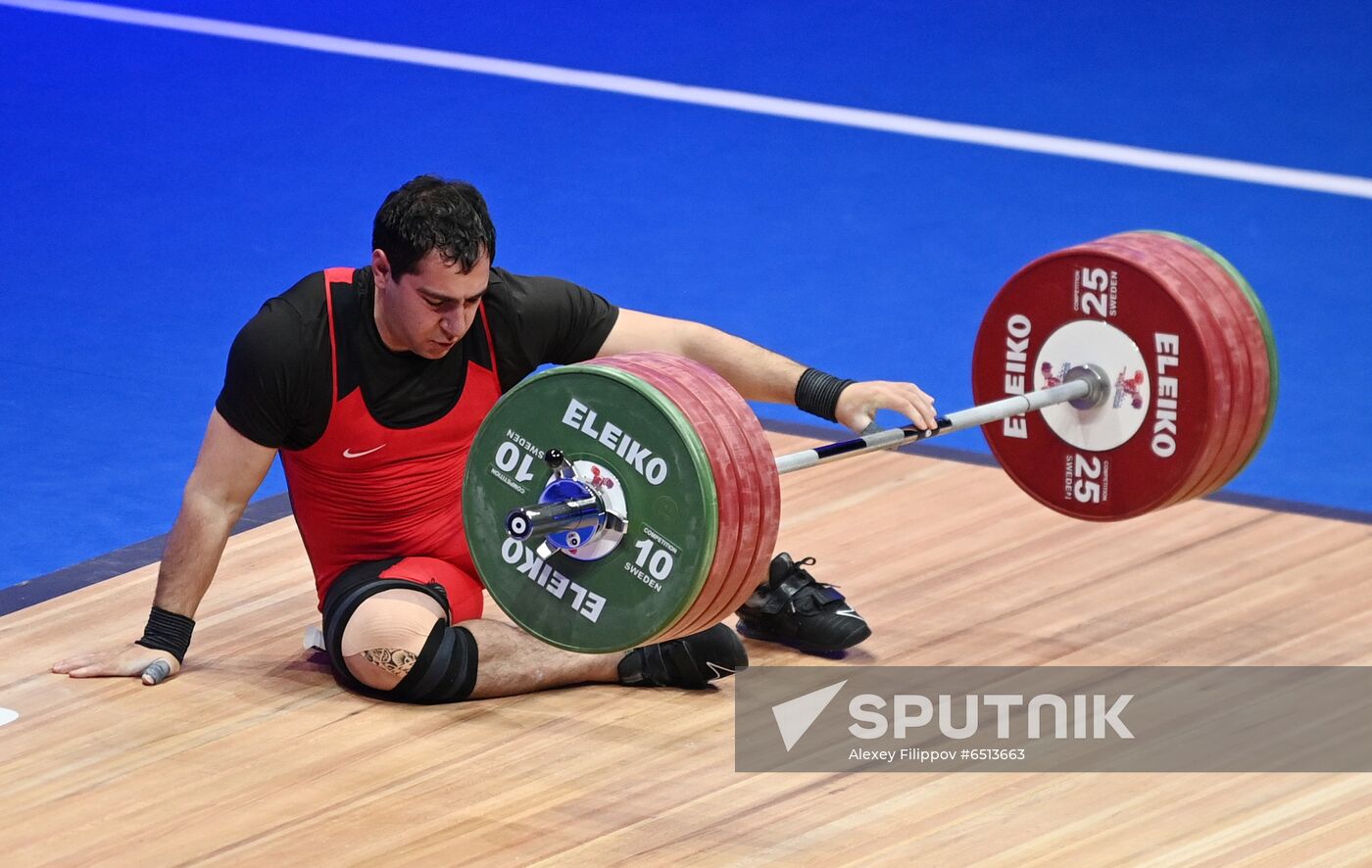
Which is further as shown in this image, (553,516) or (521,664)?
(521,664)

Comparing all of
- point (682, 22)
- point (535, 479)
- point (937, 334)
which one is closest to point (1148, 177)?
point (937, 334)

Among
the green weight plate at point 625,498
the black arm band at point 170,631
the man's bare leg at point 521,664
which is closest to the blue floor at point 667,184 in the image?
the black arm band at point 170,631

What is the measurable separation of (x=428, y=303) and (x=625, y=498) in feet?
1.82

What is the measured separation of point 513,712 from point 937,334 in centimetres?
263

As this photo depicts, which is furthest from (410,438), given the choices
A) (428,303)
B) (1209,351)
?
(1209,351)

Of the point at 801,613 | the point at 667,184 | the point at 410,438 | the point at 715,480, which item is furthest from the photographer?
the point at 667,184

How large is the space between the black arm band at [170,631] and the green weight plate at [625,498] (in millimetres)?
718

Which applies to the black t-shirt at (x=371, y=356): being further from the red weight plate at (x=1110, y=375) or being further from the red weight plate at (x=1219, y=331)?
the red weight plate at (x=1219, y=331)

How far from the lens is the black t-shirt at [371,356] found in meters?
3.44

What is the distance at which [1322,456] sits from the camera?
511 cm

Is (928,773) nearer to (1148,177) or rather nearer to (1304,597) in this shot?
(1304,597)

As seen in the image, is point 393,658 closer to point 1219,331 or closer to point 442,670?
point 442,670

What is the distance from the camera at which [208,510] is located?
3537 mm

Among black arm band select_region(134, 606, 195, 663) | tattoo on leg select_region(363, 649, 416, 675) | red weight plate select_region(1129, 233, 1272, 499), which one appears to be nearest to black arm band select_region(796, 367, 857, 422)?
red weight plate select_region(1129, 233, 1272, 499)
